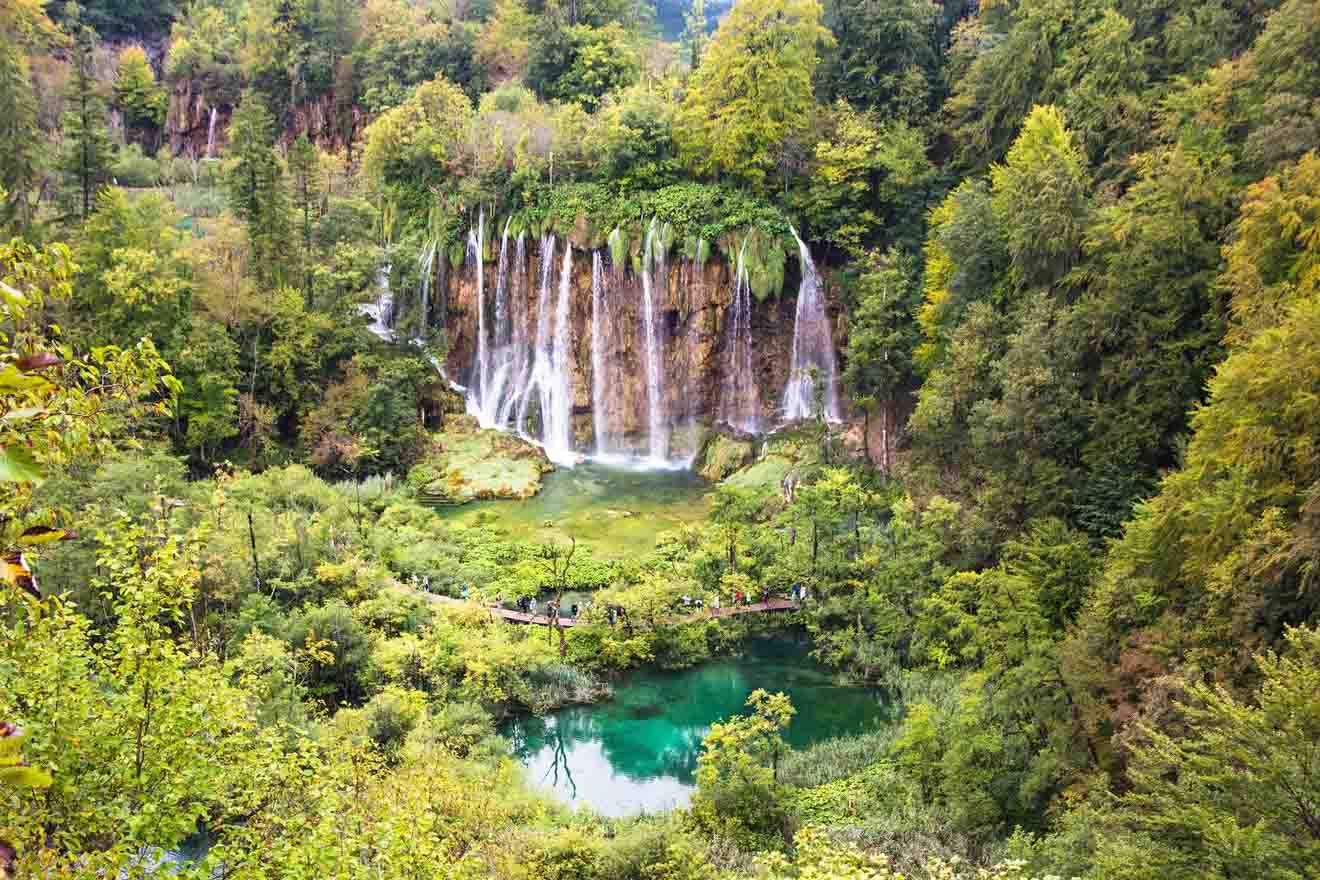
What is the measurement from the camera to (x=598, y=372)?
3045 cm

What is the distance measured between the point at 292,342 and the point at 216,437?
12.6ft

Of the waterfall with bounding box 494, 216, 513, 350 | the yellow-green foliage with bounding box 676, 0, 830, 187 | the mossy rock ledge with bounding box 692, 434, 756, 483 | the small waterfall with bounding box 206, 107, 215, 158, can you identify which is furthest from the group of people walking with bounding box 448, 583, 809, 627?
the small waterfall with bounding box 206, 107, 215, 158

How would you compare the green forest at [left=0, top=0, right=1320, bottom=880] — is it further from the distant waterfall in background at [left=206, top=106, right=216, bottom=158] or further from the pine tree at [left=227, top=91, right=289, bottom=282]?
the distant waterfall in background at [left=206, top=106, right=216, bottom=158]

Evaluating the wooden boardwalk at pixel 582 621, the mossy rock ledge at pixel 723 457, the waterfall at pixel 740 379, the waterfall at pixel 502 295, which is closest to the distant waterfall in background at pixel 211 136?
the waterfall at pixel 502 295

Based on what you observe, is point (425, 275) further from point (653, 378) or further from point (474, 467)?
point (653, 378)

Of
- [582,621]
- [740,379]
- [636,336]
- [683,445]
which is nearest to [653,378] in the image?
[636,336]

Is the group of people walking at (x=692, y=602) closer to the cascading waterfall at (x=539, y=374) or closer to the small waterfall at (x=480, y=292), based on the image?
the cascading waterfall at (x=539, y=374)

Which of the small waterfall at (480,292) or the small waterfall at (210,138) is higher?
the small waterfall at (210,138)

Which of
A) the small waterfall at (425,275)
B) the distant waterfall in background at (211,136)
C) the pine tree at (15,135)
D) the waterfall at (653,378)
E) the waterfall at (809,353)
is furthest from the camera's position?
the distant waterfall in background at (211,136)

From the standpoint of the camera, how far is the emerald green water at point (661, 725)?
49.5 feet

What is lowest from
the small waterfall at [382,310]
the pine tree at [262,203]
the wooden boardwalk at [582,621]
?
the wooden boardwalk at [582,621]

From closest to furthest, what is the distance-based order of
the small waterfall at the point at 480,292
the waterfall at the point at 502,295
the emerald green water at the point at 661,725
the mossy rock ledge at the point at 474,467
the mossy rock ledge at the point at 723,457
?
the emerald green water at the point at 661,725 → the mossy rock ledge at the point at 474,467 → the mossy rock ledge at the point at 723,457 → the waterfall at the point at 502,295 → the small waterfall at the point at 480,292

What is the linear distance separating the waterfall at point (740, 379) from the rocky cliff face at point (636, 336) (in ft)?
0.15

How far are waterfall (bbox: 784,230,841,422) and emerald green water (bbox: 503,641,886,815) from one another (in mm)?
11738
